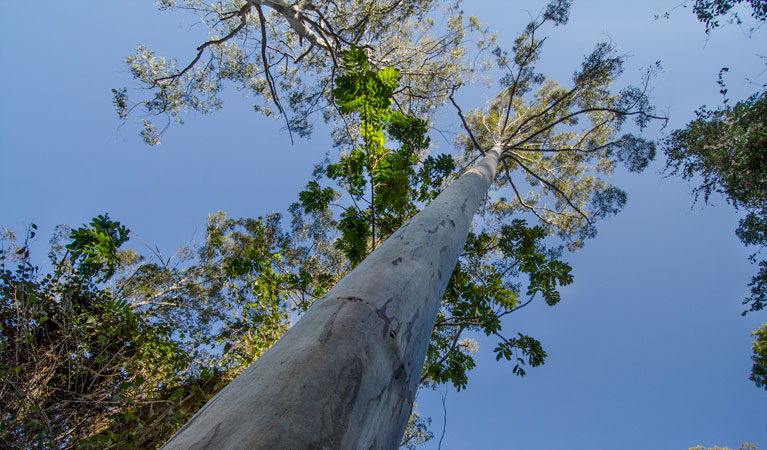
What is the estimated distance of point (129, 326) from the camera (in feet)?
11.6

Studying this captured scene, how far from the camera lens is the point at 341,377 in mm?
736

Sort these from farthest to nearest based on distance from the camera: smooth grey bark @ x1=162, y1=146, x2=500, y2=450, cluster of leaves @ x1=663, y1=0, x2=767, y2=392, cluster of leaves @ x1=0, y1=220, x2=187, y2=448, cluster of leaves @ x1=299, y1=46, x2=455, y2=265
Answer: cluster of leaves @ x1=663, y1=0, x2=767, y2=392 → cluster of leaves @ x1=299, y1=46, x2=455, y2=265 → cluster of leaves @ x1=0, y1=220, x2=187, y2=448 → smooth grey bark @ x1=162, y1=146, x2=500, y2=450

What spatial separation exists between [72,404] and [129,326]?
0.85 meters

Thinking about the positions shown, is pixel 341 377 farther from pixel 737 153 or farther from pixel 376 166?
pixel 737 153

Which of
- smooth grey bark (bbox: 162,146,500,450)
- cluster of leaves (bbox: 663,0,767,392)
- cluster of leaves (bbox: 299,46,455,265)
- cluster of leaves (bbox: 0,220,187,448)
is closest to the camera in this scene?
smooth grey bark (bbox: 162,146,500,450)

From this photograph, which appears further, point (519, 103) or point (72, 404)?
point (519, 103)

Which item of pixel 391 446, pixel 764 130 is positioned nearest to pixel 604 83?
pixel 764 130

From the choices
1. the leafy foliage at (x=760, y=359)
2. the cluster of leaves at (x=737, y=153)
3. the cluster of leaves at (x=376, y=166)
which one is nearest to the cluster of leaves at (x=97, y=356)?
the cluster of leaves at (x=376, y=166)

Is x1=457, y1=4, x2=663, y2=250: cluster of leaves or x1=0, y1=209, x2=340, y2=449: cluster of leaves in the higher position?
x1=457, y1=4, x2=663, y2=250: cluster of leaves

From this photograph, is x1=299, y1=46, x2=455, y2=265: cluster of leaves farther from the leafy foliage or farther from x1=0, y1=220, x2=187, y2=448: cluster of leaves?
the leafy foliage

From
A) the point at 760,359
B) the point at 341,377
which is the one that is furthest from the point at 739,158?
the point at 341,377

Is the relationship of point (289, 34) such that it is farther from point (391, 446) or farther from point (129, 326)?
point (391, 446)

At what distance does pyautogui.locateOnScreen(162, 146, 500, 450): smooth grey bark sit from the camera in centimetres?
60

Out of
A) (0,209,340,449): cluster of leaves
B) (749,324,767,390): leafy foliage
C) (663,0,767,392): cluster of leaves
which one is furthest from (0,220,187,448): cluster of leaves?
(749,324,767,390): leafy foliage
